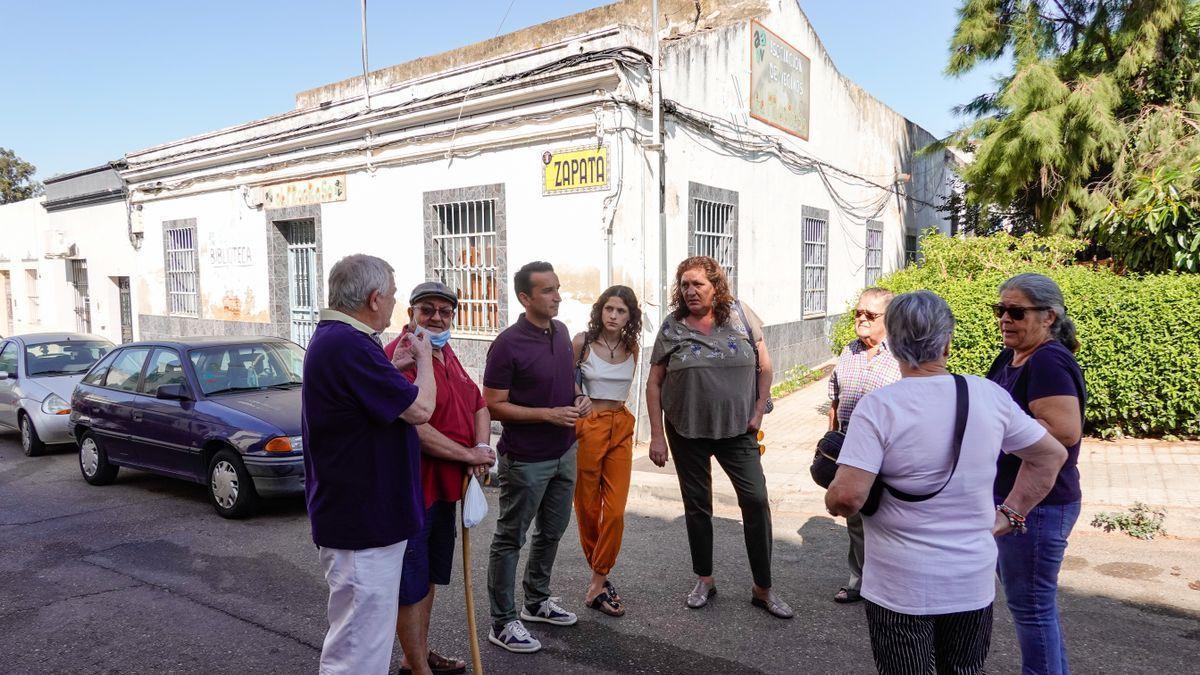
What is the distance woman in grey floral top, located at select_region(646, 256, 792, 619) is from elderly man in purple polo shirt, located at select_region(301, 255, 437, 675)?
1626mm

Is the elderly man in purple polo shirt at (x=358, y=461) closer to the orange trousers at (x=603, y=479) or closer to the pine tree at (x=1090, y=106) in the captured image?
the orange trousers at (x=603, y=479)

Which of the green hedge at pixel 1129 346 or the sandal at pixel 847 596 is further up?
the green hedge at pixel 1129 346

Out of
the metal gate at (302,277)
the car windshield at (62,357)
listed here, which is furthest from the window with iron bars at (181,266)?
the car windshield at (62,357)

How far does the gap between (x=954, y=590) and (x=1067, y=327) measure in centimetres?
127

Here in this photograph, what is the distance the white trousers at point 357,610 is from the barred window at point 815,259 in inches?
433

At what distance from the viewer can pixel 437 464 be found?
3.38m

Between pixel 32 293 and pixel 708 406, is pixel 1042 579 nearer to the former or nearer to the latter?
pixel 708 406

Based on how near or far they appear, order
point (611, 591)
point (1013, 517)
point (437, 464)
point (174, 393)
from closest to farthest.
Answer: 1. point (1013, 517)
2. point (437, 464)
3. point (611, 591)
4. point (174, 393)

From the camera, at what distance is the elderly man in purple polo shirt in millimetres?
2740

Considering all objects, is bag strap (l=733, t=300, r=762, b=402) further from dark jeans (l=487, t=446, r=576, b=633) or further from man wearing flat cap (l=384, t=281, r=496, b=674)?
man wearing flat cap (l=384, t=281, r=496, b=674)

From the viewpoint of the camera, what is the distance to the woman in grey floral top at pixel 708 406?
4.12m

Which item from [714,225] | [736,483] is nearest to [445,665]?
[736,483]

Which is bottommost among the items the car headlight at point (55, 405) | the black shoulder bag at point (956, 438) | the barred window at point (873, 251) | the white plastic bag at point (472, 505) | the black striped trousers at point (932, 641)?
the car headlight at point (55, 405)

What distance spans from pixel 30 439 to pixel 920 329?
10.2 m
